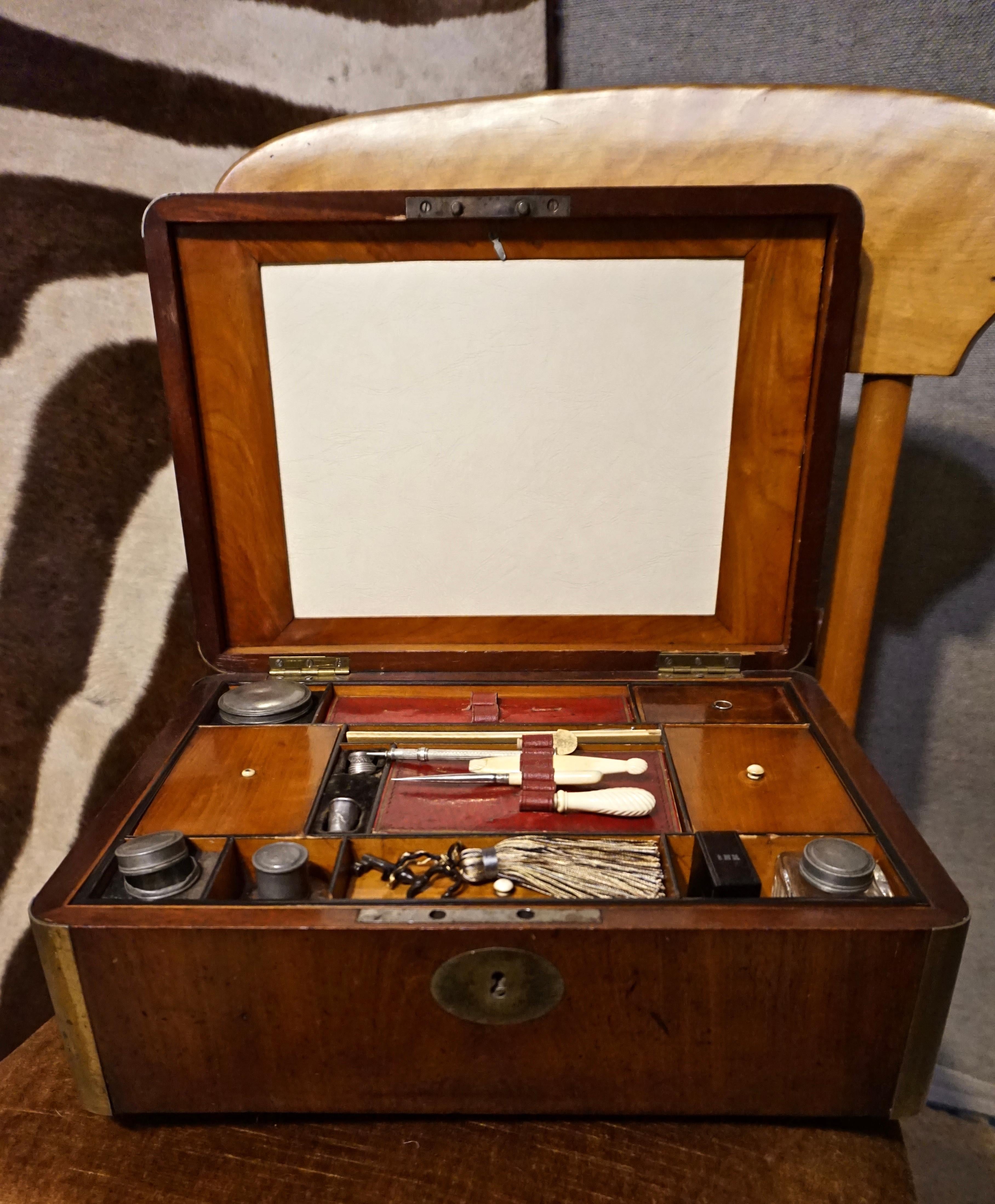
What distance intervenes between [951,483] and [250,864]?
46.5 inches

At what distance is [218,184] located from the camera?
988mm

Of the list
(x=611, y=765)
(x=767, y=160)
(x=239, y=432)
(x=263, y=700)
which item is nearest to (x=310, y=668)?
(x=263, y=700)

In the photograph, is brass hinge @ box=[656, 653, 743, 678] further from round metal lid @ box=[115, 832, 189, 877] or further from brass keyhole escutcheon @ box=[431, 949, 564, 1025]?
round metal lid @ box=[115, 832, 189, 877]

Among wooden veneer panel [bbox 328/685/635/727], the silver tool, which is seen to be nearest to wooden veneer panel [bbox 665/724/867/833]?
wooden veneer panel [bbox 328/685/635/727]

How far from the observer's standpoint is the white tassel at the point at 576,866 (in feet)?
2.51

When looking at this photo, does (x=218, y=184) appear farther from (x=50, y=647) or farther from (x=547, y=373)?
(x=50, y=647)

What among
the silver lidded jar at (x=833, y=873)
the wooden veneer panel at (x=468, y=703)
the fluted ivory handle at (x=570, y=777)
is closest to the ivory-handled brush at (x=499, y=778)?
the fluted ivory handle at (x=570, y=777)

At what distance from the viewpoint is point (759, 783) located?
0.88 m

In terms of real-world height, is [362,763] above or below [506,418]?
below

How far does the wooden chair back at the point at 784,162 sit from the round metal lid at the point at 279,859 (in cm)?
70

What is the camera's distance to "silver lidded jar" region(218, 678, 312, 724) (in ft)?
3.22

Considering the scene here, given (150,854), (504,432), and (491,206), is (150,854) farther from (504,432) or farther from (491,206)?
(491,206)

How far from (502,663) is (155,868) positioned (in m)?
0.49

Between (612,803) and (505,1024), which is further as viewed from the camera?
(612,803)
